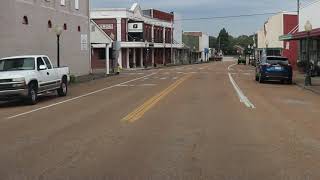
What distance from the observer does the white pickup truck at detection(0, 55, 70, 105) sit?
71.7ft

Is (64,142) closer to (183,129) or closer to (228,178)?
(183,129)

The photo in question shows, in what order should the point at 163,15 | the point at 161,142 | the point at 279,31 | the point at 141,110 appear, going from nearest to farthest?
the point at 161,142 → the point at 141,110 → the point at 279,31 → the point at 163,15

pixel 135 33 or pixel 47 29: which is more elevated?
pixel 135 33

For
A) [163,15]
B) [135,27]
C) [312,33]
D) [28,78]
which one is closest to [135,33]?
[135,27]

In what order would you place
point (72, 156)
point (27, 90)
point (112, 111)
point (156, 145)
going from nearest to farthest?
1. point (72, 156)
2. point (156, 145)
3. point (112, 111)
4. point (27, 90)

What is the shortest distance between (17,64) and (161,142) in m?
13.4

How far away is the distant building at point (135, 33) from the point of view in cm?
8356

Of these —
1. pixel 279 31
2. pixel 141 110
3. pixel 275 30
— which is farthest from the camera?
pixel 275 30

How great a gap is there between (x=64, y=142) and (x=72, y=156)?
168cm

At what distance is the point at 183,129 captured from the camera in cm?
1376

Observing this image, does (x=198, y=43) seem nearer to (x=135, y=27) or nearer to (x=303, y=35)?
(x=135, y=27)

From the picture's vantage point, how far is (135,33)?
8800cm

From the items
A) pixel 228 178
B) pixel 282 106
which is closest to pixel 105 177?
pixel 228 178

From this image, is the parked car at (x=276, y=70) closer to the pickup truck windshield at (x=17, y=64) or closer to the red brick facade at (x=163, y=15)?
the pickup truck windshield at (x=17, y=64)
